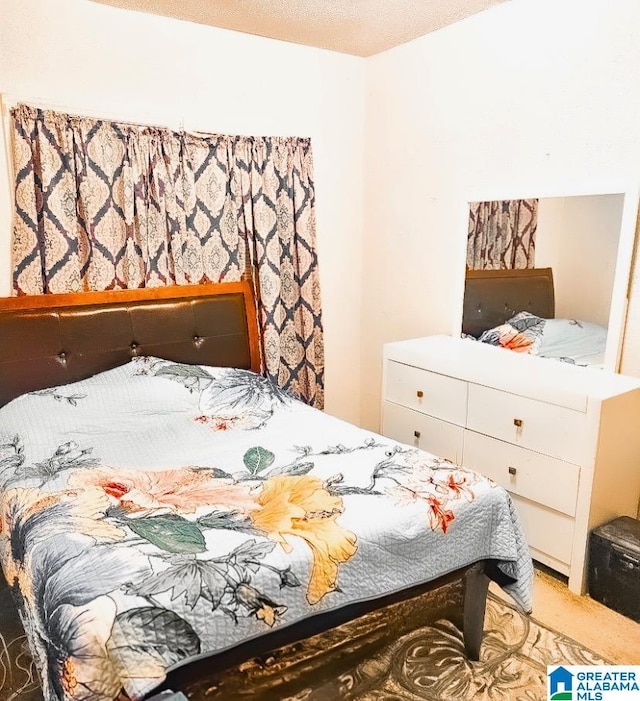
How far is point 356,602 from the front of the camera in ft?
5.08

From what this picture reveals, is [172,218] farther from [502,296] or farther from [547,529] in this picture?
[547,529]

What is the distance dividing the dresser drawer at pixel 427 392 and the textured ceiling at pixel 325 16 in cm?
167

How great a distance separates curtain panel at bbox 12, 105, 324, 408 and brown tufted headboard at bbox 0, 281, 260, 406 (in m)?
0.07

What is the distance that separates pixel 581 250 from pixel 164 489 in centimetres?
194

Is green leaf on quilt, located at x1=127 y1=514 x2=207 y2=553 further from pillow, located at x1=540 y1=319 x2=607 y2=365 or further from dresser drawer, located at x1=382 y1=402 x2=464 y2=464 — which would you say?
pillow, located at x1=540 y1=319 x2=607 y2=365

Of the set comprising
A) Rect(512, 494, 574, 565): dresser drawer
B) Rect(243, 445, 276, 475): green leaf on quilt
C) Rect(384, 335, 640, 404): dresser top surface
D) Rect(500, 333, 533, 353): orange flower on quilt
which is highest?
Rect(500, 333, 533, 353): orange flower on quilt

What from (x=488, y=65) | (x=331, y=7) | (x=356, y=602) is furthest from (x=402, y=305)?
(x=356, y=602)

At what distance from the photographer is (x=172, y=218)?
293 centimetres

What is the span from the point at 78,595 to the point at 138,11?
2.56m

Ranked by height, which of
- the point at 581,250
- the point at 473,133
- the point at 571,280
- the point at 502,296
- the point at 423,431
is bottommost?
the point at 423,431

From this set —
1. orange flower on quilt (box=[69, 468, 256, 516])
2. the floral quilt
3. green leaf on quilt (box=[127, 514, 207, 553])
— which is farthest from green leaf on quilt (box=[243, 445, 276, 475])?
green leaf on quilt (box=[127, 514, 207, 553])

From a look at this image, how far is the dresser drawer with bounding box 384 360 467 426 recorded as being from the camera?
2.68 metres

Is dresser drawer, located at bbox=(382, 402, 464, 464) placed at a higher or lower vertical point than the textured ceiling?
lower

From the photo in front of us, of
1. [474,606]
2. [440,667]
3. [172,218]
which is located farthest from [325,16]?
[440,667]
